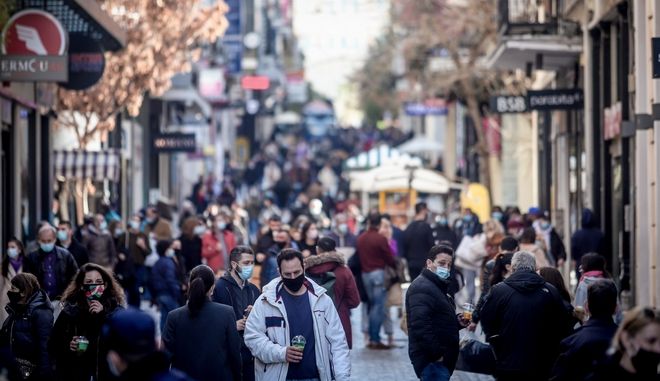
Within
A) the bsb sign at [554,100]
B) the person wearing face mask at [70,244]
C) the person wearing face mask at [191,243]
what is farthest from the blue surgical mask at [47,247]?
the bsb sign at [554,100]

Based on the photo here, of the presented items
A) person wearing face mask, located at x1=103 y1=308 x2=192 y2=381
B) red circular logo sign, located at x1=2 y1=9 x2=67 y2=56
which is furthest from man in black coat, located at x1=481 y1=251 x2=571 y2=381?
red circular logo sign, located at x1=2 y1=9 x2=67 y2=56

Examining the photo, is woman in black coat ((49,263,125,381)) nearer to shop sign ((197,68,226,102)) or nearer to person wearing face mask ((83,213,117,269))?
person wearing face mask ((83,213,117,269))

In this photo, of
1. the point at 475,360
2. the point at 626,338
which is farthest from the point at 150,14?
the point at 626,338

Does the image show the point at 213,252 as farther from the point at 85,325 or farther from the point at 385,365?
the point at 85,325

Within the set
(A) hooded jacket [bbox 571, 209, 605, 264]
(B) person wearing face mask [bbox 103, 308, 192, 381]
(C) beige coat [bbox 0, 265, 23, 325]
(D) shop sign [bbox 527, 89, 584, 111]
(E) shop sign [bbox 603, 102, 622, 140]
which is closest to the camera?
(B) person wearing face mask [bbox 103, 308, 192, 381]

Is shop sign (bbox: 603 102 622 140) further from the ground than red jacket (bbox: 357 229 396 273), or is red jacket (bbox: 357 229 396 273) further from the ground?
shop sign (bbox: 603 102 622 140)

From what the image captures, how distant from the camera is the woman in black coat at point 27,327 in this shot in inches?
473

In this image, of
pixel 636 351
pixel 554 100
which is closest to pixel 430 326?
pixel 636 351

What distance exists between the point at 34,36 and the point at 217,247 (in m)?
4.45

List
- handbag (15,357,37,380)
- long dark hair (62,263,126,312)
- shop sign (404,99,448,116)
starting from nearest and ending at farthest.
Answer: long dark hair (62,263,126,312)
handbag (15,357,37,380)
shop sign (404,99,448,116)

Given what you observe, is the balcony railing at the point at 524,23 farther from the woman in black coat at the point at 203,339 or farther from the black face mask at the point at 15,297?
the woman in black coat at the point at 203,339

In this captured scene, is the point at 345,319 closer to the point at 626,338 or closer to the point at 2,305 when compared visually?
the point at 2,305

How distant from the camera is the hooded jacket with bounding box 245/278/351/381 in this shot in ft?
36.5

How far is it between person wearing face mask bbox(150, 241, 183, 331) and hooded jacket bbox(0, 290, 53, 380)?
24.0 ft
